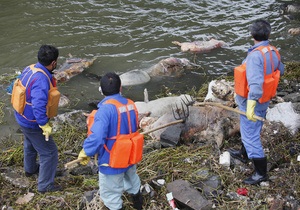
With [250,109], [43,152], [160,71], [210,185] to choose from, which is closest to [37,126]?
[43,152]

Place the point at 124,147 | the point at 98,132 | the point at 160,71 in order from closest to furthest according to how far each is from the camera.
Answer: the point at 98,132
the point at 124,147
the point at 160,71

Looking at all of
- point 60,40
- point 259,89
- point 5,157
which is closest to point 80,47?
point 60,40

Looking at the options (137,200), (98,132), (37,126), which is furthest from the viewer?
(37,126)

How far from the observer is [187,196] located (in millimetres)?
4363

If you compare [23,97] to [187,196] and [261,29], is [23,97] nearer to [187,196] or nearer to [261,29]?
[187,196]

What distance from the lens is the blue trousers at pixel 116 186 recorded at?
4.03m

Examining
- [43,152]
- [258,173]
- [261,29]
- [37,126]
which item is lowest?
[258,173]

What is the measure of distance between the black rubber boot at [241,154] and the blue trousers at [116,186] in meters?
1.73

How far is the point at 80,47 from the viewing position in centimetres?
993

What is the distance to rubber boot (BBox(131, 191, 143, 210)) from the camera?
432 cm

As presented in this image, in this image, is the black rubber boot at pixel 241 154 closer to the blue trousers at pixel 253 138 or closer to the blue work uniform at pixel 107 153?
the blue trousers at pixel 253 138

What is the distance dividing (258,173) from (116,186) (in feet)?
6.04

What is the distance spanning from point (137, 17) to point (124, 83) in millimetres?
4058

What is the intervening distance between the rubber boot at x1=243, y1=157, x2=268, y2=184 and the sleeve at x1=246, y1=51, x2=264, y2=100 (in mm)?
855
